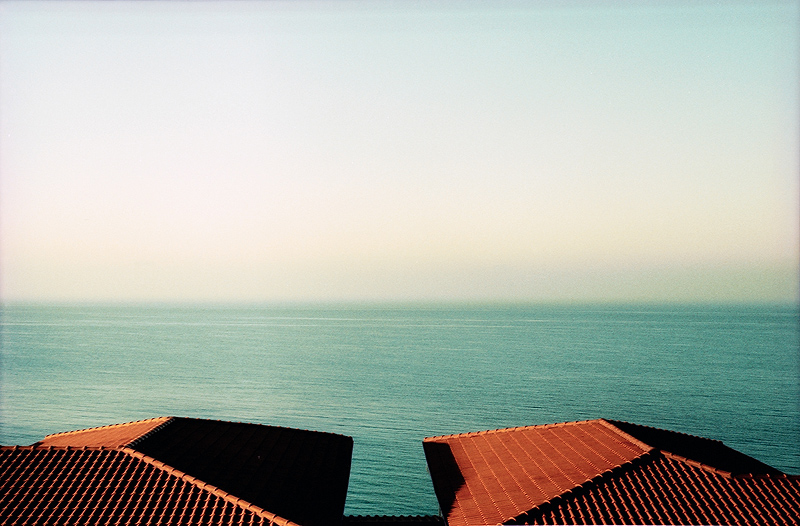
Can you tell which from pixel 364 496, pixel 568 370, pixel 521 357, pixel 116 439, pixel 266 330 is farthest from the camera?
pixel 266 330

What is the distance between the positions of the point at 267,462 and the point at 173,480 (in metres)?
3.27

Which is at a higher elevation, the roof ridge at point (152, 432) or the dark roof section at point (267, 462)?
the roof ridge at point (152, 432)

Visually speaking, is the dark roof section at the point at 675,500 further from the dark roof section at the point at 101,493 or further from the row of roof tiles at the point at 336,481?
the dark roof section at the point at 101,493

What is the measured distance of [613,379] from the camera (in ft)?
279

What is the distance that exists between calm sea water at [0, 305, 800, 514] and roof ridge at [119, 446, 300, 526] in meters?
21.9

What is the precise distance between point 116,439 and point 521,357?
310 ft

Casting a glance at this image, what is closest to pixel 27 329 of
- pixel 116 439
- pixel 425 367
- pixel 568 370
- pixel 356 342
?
pixel 356 342

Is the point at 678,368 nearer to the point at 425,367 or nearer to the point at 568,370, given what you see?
the point at 568,370

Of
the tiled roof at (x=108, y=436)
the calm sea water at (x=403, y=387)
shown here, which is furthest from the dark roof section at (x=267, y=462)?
the calm sea water at (x=403, y=387)

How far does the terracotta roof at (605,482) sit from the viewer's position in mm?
13914

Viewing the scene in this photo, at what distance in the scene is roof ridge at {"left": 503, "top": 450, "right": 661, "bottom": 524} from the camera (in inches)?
543

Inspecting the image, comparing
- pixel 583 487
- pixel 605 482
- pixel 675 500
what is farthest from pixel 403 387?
pixel 675 500

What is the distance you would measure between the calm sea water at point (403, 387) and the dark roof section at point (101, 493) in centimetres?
2240

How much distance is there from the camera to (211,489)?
14508 mm
